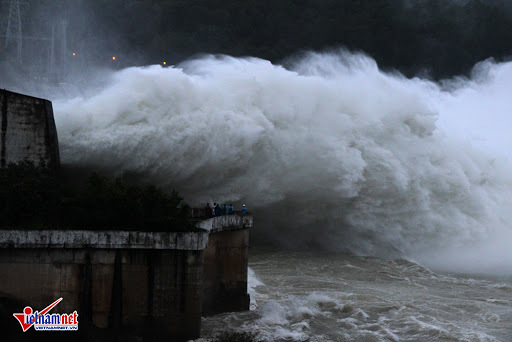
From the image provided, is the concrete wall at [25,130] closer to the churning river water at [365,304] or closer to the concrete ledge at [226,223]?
the concrete ledge at [226,223]

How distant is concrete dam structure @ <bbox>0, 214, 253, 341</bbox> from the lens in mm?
16203

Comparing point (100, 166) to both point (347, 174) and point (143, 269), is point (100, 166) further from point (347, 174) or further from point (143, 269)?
point (347, 174)

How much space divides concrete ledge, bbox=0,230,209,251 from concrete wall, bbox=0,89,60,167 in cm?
406

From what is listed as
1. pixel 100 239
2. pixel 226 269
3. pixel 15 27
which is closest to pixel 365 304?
pixel 226 269

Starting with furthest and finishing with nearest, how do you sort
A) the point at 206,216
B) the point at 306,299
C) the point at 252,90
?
the point at 252,90 → the point at 306,299 → the point at 206,216

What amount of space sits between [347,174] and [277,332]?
12.6 metres

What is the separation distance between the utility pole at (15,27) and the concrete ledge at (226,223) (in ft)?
209

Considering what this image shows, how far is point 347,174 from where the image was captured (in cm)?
3020

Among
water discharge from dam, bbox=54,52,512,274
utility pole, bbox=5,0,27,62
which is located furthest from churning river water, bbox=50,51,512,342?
utility pole, bbox=5,0,27,62

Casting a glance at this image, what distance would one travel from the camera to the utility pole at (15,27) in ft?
264

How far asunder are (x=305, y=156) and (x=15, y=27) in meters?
64.0

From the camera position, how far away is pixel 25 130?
65.9ft

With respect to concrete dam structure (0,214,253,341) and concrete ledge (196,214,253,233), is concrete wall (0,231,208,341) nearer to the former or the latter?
concrete dam structure (0,214,253,341)

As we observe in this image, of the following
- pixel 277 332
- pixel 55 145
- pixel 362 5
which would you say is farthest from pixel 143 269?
pixel 362 5
